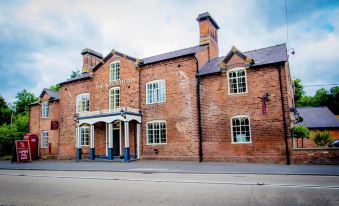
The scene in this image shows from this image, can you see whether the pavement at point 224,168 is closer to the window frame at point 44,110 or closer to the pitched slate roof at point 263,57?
the pitched slate roof at point 263,57

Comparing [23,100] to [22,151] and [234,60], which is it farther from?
[234,60]

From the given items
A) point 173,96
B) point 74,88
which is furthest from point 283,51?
point 74,88

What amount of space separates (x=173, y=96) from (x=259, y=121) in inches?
265

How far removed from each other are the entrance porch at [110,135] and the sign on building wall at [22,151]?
432 centimetres

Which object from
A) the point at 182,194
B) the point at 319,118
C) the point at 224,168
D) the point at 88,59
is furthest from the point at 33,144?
the point at 319,118

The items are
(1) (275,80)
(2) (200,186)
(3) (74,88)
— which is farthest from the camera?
(3) (74,88)

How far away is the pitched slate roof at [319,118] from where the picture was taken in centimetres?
2575

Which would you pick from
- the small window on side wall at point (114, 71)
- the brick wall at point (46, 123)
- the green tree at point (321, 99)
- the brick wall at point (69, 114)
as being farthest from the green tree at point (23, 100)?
the green tree at point (321, 99)

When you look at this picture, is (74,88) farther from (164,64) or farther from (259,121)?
(259,121)

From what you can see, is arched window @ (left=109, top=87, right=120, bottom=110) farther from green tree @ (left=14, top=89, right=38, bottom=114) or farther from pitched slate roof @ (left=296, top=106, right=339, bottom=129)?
green tree @ (left=14, top=89, right=38, bottom=114)

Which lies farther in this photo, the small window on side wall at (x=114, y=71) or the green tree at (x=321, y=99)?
the green tree at (x=321, y=99)

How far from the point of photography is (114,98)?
855 inches

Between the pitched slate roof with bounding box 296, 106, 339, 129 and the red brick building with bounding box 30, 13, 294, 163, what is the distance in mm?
8639

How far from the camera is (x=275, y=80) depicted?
15398mm
